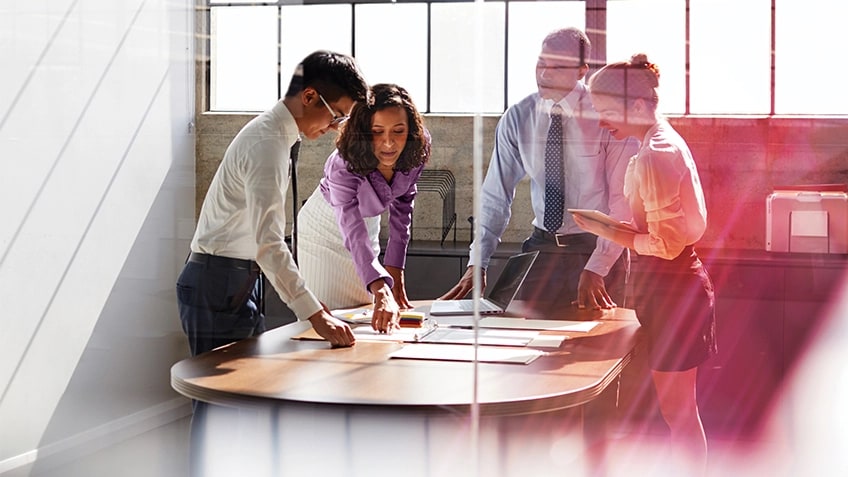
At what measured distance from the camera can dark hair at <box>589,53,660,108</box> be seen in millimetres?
2885

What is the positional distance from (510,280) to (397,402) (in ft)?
2.96

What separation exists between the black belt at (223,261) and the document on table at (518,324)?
2.16 feet

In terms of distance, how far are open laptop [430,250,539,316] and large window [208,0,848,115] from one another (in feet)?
1.64

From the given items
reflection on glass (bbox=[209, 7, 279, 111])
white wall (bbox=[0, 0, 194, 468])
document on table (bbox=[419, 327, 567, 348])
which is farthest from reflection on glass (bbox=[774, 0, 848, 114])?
white wall (bbox=[0, 0, 194, 468])

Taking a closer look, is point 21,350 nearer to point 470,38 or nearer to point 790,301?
point 470,38

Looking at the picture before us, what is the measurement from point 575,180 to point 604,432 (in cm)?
77

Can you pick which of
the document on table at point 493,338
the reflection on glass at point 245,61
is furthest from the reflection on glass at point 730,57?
the reflection on glass at point 245,61

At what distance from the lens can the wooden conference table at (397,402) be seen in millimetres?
2420

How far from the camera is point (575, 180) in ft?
9.94

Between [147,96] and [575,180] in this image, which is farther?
[147,96]

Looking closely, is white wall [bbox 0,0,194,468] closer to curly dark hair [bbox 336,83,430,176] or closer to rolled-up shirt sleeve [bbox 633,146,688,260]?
curly dark hair [bbox 336,83,430,176]

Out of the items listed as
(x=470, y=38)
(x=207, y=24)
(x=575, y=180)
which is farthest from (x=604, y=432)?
(x=207, y=24)

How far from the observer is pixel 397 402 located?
2.37 meters

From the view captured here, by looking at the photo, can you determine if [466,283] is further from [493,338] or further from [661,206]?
[661,206]
